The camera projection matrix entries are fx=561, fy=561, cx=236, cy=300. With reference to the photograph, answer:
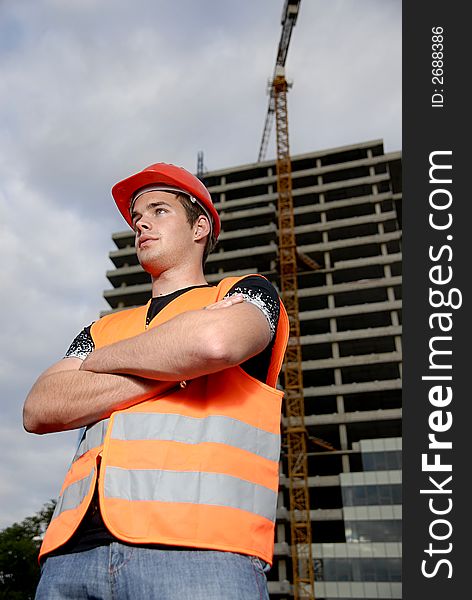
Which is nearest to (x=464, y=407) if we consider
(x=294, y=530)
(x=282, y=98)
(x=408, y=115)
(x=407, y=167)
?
(x=407, y=167)

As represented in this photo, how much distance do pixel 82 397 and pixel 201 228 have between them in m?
0.89

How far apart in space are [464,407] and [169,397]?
22.6 ft

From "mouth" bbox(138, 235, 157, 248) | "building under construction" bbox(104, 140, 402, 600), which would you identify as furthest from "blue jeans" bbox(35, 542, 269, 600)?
"building under construction" bbox(104, 140, 402, 600)

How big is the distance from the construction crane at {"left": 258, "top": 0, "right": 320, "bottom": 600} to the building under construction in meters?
0.70

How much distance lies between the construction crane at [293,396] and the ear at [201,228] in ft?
142

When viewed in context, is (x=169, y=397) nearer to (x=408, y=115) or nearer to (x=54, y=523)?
(x=54, y=523)

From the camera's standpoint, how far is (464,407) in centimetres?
769

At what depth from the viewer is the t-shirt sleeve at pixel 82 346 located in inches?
84.5

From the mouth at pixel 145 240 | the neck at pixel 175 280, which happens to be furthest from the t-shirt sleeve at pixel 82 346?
the mouth at pixel 145 240

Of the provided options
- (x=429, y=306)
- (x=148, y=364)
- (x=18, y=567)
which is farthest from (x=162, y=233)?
(x=18, y=567)

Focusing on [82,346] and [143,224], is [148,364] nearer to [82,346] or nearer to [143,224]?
[82,346]

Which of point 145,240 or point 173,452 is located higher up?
point 145,240

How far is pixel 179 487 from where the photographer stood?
5.12 feet

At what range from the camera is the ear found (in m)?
2.33
